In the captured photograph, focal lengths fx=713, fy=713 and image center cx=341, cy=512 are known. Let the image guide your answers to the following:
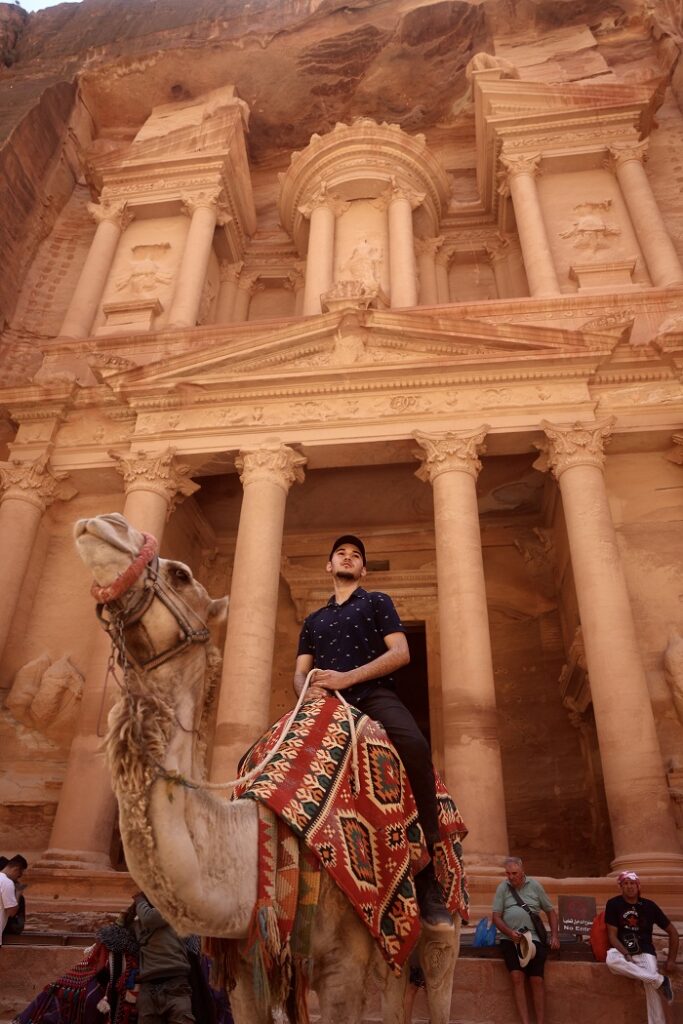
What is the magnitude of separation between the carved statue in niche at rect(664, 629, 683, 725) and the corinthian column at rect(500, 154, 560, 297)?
27.0 feet

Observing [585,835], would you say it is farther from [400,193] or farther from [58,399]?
[400,193]

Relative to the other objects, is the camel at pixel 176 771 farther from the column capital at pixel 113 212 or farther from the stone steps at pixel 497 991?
the column capital at pixel 113 212

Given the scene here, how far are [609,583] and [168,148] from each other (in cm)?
1837

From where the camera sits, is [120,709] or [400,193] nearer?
[120,709]

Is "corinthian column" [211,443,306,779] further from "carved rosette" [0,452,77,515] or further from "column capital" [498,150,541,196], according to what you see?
"column capital" [498,150,541,196]

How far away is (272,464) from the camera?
1251 cm

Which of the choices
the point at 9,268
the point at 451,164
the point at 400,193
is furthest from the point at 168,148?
the point at 451,164

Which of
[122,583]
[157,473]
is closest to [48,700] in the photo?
[157,473]

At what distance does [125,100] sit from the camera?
81.4 ft

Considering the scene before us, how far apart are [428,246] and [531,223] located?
4.09 meters

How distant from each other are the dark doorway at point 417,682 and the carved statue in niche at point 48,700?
24.3ft

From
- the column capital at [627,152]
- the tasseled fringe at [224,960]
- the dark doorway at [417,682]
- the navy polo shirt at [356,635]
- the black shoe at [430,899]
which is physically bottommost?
the tasseled fringe at [224,960]

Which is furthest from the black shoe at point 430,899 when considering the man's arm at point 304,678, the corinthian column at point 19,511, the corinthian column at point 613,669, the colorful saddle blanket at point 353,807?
the corinthian column at point 19,511

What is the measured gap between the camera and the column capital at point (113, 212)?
1997cm
